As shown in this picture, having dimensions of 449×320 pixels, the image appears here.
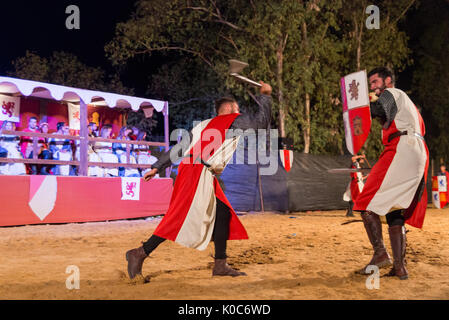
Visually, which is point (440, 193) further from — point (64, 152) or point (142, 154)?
point (64, 152)

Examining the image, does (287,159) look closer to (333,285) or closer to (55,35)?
(333,285)

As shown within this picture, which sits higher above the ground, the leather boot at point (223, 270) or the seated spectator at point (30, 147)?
the seated spectator at point (30, 147)

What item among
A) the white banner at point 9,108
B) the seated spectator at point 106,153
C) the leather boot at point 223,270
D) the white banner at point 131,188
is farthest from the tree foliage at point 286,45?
the leather boot at point 223,270

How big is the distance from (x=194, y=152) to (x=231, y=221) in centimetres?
71

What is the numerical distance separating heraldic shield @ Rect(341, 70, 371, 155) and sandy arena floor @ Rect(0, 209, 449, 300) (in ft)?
13.8

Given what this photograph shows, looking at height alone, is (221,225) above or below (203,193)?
below

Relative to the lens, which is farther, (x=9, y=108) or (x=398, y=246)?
(x=9, y=108)

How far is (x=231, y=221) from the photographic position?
163 inches

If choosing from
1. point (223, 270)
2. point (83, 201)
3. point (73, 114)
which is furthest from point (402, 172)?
point (73, 114)

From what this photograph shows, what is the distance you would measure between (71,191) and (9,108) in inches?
132

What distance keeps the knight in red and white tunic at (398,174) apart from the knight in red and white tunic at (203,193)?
41.8 inches

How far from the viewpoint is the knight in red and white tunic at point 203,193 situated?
388 centimetres

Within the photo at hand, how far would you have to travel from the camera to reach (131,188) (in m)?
11.0

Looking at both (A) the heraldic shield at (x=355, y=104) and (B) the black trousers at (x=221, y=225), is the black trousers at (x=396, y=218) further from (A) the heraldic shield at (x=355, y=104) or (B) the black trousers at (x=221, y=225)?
(A) the heraldic shield at (x=355, y=104)
